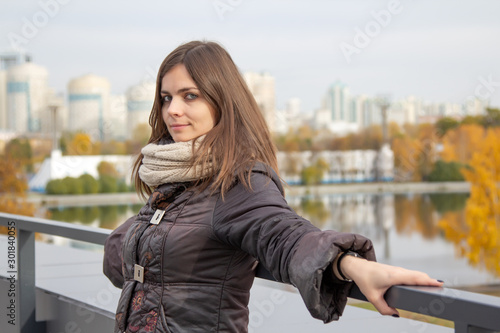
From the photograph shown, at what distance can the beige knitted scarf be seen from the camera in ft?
4.85

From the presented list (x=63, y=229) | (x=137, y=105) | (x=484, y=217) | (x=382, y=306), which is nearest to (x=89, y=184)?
(x=137, y=105)

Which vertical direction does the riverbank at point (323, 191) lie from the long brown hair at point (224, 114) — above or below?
below

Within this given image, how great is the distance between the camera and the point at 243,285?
4.79 ft

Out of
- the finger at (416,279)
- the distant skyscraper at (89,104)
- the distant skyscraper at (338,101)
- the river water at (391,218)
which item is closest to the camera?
the finger at (416,279)

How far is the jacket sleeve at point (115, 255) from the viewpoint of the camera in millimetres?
1791

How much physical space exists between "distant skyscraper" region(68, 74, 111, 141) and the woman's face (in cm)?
6452

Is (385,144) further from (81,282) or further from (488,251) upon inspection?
(81,282)

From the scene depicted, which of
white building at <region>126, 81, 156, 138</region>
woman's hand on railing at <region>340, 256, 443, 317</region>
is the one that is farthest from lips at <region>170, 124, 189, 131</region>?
white building at <region>126, 81, 156, 138</region>

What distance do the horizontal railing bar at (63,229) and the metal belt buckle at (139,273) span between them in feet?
1.74

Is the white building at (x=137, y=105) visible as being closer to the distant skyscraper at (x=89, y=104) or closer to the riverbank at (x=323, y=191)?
the distant skyscraper at (x=89, y=104)

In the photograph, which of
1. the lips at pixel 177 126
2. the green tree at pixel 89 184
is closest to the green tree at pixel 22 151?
the green tree at pixel 89 184

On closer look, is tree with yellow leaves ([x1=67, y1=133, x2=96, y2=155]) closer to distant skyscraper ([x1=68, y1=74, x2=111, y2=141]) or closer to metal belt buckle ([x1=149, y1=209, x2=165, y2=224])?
distant skyscraper ([x1=68, y1=74, x2=111, y2=141])

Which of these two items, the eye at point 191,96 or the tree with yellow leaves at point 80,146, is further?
the tree with yellow leaves at point 80,146

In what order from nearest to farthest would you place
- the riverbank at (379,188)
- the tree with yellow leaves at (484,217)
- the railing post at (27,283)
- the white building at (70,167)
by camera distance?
1. the railing post at (27,283)
2. the tree with yellow leaves at (484,217)
3. the white building at (70,167)
4. the riverbank at (379,188)
